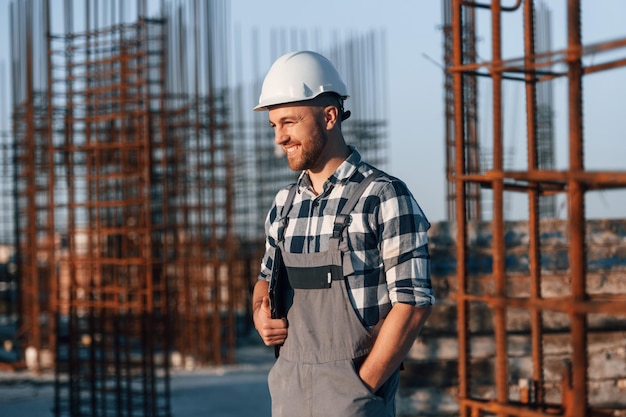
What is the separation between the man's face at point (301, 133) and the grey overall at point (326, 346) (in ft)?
0.56

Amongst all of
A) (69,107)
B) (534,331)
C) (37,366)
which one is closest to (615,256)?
(534,331)

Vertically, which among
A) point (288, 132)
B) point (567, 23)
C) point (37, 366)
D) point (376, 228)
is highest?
point (567, 23)

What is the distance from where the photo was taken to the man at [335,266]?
259 cm

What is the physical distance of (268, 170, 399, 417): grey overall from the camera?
8.59ft

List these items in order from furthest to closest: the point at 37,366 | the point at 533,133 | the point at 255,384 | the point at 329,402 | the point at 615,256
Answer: the point at 37,366, the point at 255,384, the point at 615,256, the point at 533,133, the point at 329,402

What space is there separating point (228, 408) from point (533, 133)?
6569mm

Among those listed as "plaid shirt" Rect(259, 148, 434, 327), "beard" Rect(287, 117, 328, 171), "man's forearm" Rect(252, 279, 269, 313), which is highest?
"beard" Rect(287, 117, 328, 171)

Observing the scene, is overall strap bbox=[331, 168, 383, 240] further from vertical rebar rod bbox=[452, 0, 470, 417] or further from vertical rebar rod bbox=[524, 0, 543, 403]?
vertical rebar rod bbox=[524, 0, 543, 403]

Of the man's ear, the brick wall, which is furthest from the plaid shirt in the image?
the brick wall

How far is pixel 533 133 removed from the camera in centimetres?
340

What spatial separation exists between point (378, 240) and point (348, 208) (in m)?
0.12

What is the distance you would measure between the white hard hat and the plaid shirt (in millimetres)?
231

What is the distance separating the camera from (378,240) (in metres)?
2.65

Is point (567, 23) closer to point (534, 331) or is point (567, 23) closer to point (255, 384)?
point (534, 331)
